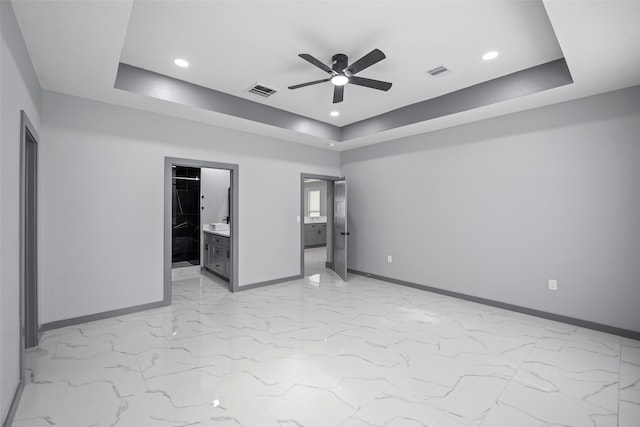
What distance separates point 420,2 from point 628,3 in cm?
126

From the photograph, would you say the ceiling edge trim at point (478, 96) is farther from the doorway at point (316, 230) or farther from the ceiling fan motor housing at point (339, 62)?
the doorway at point (316, 230)

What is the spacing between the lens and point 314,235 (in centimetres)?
972

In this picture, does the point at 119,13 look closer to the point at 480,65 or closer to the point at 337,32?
the point at 337,32

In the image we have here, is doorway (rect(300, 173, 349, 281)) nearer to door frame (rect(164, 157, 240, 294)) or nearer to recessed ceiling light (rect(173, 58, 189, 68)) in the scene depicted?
door frame (rect(164, 157, 240, 294))

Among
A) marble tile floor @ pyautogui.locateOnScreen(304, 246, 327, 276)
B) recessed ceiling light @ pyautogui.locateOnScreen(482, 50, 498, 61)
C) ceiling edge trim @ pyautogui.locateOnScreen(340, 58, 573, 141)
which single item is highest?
recessed ceiling light @ pyautogui.locateOnScreen(482, 50, 498, 61)

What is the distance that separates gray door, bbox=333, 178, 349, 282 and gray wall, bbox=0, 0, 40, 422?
13.9 ft

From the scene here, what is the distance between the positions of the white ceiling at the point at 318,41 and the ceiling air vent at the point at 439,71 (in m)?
0.10

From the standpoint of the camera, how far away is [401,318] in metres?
3.64

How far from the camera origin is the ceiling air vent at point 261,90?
3.68m

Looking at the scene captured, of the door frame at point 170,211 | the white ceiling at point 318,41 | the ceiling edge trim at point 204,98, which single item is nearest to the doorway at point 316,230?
the door frame at point 170,211

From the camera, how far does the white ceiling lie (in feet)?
6.86

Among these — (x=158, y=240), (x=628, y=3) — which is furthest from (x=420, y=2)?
(x=158, y=240)

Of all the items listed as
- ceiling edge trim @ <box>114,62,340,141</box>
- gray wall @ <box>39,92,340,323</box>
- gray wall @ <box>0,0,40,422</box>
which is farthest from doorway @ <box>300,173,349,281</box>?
gray wall @ <box>0,0,40,422</box>

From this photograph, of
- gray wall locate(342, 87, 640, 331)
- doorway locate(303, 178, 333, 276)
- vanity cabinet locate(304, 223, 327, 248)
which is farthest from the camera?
vanity cabinet locate(304, 223, 327, 248)
